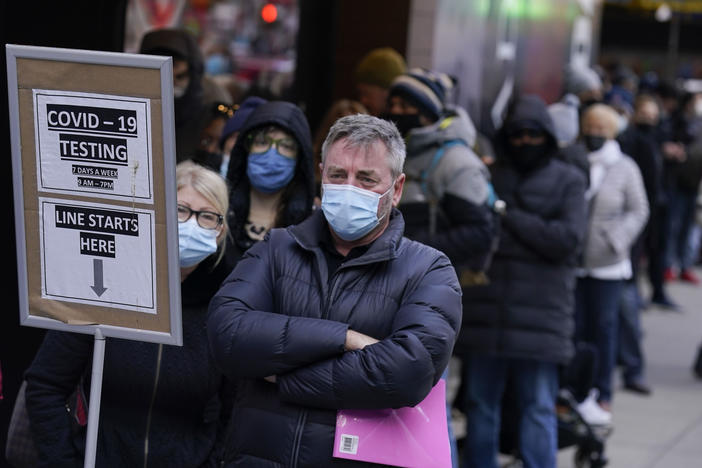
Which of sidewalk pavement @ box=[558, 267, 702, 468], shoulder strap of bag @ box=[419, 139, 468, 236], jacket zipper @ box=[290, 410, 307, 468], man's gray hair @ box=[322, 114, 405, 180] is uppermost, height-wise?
man's gray hair @ box=[322, 114, 405, 180]

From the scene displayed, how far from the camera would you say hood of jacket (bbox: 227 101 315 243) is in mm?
4570

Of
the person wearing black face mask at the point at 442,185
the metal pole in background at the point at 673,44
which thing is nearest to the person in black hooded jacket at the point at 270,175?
the person wearing black face mask at the point at 442,185

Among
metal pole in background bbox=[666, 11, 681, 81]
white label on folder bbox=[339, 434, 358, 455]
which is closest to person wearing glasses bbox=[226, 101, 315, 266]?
white label on folder bbox=[339, 434, 358, 455]

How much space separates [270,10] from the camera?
8.02 meters

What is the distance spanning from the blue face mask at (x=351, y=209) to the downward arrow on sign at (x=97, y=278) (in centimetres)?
64

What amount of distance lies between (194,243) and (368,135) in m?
0.70

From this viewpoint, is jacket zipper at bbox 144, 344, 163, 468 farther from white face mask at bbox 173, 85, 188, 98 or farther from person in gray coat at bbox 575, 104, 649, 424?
person in gray coat at bbox 575, 104, 649, 424

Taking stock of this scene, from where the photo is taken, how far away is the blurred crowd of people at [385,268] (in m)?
3.20

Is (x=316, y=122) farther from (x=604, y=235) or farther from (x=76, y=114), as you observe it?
(x=76, y=114)

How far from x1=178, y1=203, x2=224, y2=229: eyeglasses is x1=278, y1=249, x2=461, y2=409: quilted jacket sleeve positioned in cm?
76

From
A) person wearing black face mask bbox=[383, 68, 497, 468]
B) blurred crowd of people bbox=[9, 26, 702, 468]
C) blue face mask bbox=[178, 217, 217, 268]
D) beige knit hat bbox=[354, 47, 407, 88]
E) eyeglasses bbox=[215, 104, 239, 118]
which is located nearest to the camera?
blurred crowd of people bbox=[9, 26, 702, 468]

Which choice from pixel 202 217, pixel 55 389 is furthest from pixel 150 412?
pixel 202 217

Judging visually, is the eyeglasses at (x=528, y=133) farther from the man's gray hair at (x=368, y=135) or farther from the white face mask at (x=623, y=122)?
the white face mask at (x=623, y=122)

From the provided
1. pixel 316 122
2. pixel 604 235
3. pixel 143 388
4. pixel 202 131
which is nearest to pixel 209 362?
pixel 143 388
